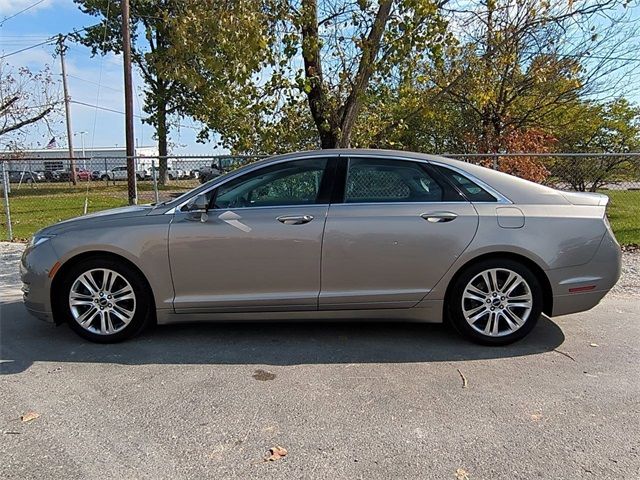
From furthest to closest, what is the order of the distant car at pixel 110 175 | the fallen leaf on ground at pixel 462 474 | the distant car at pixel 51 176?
the distant car at pixel 110 175, the distant car at pixel 51 176, the fallen leaf on ground at pixel 462 474

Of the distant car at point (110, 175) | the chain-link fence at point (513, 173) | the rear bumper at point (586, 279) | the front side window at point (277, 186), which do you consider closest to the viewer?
the rear bumper at point (586, 279)

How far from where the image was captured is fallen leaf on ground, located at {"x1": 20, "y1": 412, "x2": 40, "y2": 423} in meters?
2.99

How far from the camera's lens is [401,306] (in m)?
4.05

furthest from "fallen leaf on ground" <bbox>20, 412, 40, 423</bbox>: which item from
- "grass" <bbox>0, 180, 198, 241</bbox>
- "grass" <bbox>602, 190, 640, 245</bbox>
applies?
"grass" <bbox>602, 190, 640, 245</bbox>

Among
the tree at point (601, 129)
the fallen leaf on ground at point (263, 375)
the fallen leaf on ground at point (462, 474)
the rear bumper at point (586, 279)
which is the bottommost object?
the fallen leaf on ground at point (462, 474)

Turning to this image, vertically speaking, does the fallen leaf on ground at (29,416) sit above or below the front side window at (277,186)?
below

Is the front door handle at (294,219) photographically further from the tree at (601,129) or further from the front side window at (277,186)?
the tree at (601,129)

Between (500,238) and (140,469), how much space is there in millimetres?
3039

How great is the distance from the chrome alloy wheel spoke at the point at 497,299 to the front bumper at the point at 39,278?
3.48m

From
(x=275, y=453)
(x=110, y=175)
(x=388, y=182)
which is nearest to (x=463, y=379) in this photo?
(x=275, y=453)

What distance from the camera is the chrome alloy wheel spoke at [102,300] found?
408cm

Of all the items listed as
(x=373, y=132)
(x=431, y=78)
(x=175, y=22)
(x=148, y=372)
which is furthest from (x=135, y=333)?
(x=431, y=78)

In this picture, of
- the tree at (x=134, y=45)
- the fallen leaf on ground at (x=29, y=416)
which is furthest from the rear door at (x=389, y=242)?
the tree at (x=134, y=45)

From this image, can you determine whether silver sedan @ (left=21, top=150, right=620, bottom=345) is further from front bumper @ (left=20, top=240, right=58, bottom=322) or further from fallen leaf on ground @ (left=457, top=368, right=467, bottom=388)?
fallen leaf on ground @ (left=457, top=368, right=467, bottom=388)
